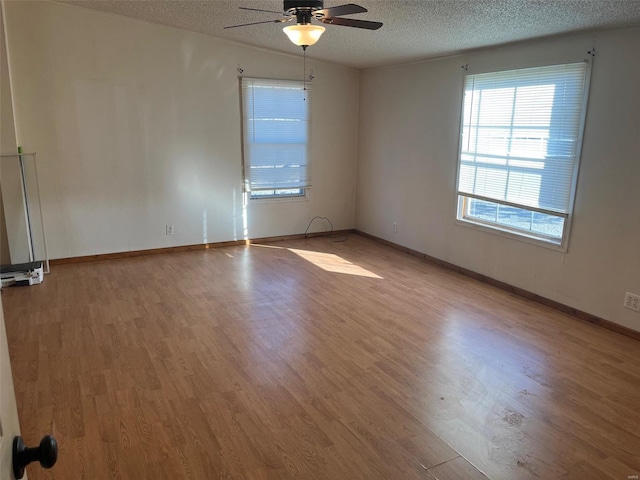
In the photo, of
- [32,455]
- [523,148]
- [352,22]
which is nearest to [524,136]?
[523,148]

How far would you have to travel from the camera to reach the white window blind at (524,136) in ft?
12.6

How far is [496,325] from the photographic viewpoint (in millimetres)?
3736

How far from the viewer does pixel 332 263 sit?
5457mm

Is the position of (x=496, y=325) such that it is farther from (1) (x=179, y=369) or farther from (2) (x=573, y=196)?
(1) (x=179, y=369)

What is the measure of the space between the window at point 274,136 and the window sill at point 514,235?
241cm

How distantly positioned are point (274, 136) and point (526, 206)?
330 centimetres

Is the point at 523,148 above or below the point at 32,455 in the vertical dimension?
above

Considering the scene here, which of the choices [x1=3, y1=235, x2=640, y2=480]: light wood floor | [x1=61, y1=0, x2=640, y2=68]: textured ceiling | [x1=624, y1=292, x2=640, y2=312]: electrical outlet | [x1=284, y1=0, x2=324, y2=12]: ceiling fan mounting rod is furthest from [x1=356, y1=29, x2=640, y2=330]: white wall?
[x1=284, y1=0, x2=324, y2=12]: ceiling fan mounting rod

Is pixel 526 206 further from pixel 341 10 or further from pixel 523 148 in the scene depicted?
pixel 341 10

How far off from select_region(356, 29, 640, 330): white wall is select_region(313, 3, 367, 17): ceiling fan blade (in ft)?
7.08

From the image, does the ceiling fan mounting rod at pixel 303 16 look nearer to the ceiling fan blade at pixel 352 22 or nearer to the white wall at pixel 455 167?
the ceiling fan blade at pixel 352 22

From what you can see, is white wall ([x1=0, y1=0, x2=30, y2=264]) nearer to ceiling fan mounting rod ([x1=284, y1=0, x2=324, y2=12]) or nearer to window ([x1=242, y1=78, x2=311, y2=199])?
window ([x1=242, y1=78, x2=311, y2=199])

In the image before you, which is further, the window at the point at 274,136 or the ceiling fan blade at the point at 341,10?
the window at the point at 274,136

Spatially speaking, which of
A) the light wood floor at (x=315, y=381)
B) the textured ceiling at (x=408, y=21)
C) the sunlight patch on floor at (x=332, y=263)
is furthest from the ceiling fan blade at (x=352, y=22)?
the sunlight patch on floor at (x=332, y=263)
